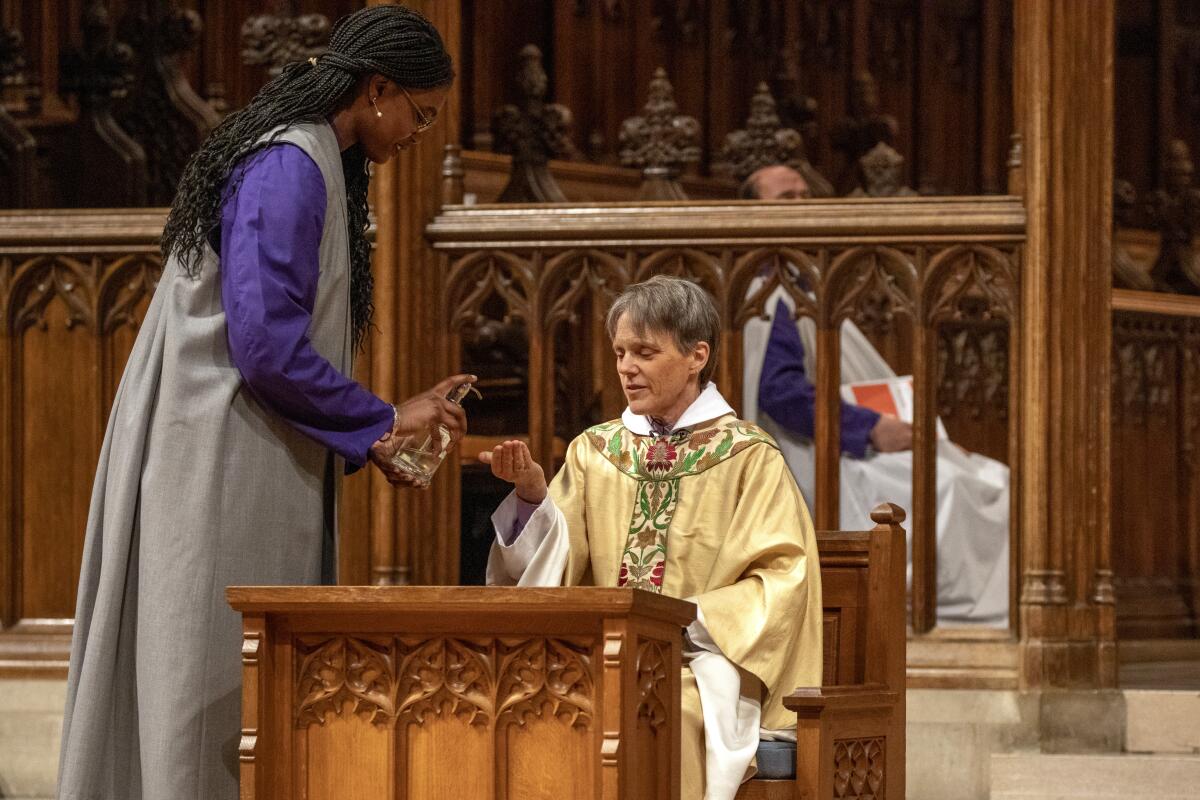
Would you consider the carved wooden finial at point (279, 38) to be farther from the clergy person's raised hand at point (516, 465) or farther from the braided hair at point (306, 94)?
the clergy person's raised hand at point (516, 465)

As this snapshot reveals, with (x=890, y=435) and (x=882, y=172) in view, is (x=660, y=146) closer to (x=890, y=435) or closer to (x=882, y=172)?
(x=882, y=172)

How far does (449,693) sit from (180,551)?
58cm

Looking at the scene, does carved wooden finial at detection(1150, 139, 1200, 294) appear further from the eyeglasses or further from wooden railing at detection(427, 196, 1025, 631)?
the eyeglasses

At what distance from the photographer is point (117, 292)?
588cm

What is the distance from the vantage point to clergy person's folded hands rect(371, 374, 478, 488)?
3.40 m

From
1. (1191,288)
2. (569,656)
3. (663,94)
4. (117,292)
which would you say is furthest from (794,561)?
(1191,288)

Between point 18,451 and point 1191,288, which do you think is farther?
point 1191,288

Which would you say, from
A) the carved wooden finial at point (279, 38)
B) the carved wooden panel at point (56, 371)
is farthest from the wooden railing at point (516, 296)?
the carved wooden finial at point (279, 38)

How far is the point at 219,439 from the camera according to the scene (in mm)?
3318

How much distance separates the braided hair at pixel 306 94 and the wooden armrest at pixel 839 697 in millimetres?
1262

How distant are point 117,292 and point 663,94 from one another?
2.02 metres

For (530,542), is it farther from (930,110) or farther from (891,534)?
(930,110)

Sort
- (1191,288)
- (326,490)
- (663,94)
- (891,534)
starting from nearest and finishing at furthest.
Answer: (326,490), (891,534), (663,94), (1191,288)

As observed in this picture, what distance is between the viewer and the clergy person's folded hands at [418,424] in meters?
3.40
